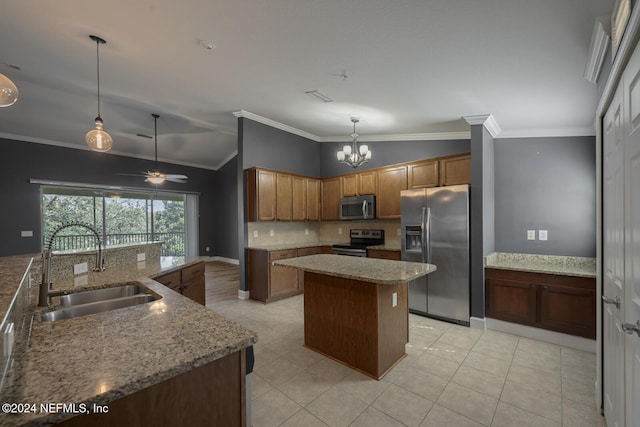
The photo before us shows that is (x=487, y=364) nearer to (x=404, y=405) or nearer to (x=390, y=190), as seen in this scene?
(x=404, y=405)

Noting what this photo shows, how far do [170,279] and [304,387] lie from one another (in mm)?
1530

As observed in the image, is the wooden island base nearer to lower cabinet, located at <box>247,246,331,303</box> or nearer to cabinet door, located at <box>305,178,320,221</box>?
lower cabinet, located at <box>247,246,331,303</box>

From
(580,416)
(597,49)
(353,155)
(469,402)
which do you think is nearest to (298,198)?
(353,155)

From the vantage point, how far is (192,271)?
120 inches

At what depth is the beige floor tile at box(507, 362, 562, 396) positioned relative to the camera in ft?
Result: 7.15

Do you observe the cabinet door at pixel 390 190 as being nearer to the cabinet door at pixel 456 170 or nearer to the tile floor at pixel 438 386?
the cabinet door at pixel 456 170

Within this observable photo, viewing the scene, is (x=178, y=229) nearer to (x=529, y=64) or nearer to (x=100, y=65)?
(x=100, y=65)

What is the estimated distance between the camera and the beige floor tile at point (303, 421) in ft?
5.95

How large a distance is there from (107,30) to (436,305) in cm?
455

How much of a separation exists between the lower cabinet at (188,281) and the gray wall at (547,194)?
12.9 feet

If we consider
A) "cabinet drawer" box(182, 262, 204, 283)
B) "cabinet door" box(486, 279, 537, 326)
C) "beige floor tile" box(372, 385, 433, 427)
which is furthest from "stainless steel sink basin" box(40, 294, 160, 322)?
"cabinet door" box(486, 279, 537, 326)

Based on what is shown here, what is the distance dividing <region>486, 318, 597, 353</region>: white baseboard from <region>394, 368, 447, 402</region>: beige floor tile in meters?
1.49

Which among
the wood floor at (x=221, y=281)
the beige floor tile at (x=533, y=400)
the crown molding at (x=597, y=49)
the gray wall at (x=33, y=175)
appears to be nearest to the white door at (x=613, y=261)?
the beige floor tile at (x=533, y=400)

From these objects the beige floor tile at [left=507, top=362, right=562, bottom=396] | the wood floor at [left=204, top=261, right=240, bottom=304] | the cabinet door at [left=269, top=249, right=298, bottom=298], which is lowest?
the wood floor at [left=204, top=261, right=240, bottom=304]
